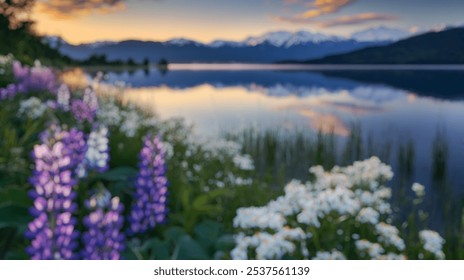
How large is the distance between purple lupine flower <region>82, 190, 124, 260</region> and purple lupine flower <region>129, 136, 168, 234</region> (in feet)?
2.94

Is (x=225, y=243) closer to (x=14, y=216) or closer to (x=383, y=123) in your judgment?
(x=14, y=216)

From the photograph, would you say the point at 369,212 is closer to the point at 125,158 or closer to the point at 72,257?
the point at 72,257

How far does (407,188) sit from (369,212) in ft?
17.4

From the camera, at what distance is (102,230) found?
3.05 meters

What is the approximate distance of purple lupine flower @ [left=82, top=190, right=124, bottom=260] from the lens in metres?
2.92

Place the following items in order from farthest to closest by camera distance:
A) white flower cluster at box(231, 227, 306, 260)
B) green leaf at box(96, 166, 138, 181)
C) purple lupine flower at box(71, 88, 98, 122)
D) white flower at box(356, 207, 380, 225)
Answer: purple lupine flower at box(71, 88, 98, 122) < green leaf at box(96, 166, 138, 181) < white flower at box(356, 207, 380, 225) < white flower cluster at box(231, 227, 306, 260)

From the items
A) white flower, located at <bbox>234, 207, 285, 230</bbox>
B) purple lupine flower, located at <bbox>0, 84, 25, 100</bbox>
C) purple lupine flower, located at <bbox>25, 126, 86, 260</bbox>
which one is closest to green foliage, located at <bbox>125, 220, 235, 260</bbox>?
white flower, located at <bbox>234, 207, 285, 230</bbox>

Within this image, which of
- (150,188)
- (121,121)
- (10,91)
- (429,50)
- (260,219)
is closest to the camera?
(260,219)

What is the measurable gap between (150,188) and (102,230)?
972 millimetres

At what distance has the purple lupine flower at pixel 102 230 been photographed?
2.92 metres

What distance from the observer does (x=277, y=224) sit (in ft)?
11.1

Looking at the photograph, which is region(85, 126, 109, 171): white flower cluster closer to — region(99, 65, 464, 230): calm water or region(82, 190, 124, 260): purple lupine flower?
region(82, 190, 124, 260): purple lupine flower

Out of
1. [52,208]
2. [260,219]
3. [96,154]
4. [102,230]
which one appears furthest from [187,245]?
[52,208]
